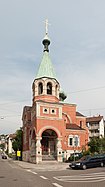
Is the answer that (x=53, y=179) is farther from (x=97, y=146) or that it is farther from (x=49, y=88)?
(x=49, y=88)

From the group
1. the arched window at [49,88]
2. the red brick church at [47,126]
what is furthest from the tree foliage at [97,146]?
the arched window at [49,88]

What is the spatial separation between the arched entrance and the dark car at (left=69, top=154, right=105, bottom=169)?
19664 millimetres

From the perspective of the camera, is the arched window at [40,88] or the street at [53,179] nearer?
the street at [53,179]

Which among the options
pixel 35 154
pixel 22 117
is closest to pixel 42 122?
pixel 35 154

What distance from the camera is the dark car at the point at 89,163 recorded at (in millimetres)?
27953

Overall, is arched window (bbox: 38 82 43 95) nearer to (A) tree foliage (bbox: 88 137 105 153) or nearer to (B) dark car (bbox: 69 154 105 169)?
(A) tree foliage (bbox: 88 137 105 153)

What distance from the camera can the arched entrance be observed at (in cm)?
4931

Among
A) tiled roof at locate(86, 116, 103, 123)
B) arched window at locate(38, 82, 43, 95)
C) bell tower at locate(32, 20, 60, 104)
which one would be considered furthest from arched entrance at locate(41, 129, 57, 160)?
tiled roof at locate(86, 116, 103, 123)

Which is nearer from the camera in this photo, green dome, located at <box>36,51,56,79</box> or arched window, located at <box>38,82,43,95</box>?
arched window, located at <box>38,82,43,95</box>

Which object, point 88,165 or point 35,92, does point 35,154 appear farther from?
point 88,165

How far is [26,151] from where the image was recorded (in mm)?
55531

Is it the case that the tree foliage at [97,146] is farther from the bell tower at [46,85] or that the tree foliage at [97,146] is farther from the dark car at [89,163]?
the dark car at [89,163]

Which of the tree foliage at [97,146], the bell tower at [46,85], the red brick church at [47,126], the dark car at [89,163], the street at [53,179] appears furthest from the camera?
the bell tower at [46,85]

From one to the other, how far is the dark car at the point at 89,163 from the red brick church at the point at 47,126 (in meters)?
17.2
